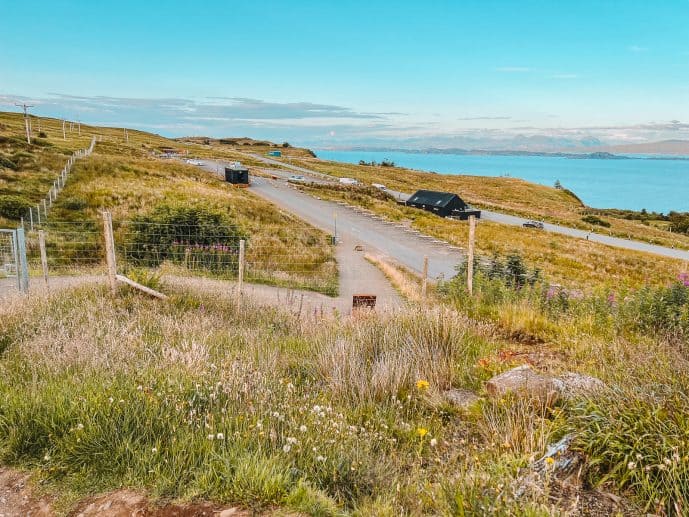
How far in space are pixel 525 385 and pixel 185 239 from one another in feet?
70.4

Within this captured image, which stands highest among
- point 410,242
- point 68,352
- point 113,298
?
point 68,352

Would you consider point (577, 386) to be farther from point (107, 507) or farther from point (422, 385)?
point (107, 507)

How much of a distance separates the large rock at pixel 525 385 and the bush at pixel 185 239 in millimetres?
15279

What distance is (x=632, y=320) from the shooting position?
8133 mm

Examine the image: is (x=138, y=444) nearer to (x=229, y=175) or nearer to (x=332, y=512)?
(x=332, y=512)

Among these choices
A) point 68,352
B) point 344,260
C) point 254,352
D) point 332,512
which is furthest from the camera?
point 344,260

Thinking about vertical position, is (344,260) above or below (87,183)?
below

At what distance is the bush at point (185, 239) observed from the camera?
20.3 m

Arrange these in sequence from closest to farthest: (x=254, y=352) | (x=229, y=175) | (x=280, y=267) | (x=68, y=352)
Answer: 1. (x=68, y=352)
2. (x=254, y=352)
3. (x=280, y=267)
4. (x=229, y=175)

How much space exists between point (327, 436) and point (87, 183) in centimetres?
3723

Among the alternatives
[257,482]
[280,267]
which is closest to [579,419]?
[257,482]

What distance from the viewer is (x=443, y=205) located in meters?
57.3

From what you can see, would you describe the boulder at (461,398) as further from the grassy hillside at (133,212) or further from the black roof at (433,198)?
the black roof at (433,198)

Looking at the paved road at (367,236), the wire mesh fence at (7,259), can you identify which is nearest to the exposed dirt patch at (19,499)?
the wire mesh fence at (7,259)
